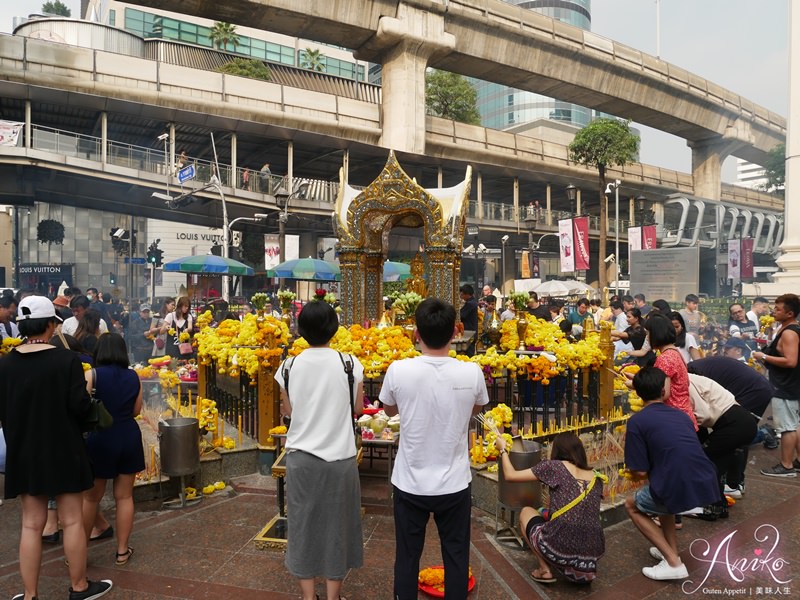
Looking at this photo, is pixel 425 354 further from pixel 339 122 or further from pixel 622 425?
pixel 339 122

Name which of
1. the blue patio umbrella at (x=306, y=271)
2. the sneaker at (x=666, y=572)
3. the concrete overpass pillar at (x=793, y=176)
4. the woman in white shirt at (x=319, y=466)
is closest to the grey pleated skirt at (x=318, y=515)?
the woman in white shirt at (x=319, y=466)

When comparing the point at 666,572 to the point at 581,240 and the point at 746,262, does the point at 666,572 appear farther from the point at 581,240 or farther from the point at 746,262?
the point at 746,262

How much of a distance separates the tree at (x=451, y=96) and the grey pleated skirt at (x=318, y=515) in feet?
140

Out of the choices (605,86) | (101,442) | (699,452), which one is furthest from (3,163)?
(605,86)

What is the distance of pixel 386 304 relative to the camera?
39.3 ft

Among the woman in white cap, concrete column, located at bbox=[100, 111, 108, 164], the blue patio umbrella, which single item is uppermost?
concrete column, located at bbox=[100, 111, 108, 164]

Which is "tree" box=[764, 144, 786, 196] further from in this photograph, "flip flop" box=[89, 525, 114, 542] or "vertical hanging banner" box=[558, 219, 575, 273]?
"flip flop" box=[89, 525, 114, 542]

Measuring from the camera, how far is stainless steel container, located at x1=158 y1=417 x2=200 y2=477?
5648 millimetres

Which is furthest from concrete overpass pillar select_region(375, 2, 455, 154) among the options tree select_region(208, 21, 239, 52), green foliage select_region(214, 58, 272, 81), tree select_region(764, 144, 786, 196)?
tree select_region(764, 144, 786, 196)

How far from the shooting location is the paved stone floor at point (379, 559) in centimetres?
414

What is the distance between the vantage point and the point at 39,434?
3740 millimetres

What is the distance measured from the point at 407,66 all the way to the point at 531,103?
229 ft

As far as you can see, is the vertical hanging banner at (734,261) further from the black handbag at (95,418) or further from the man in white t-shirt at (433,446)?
the black handbag at (95,418)

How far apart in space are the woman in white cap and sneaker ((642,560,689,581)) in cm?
427
